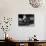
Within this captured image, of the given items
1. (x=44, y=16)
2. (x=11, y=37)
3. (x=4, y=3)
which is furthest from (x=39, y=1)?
(x=11, y=37)

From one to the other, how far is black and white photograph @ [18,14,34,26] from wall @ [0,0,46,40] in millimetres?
96

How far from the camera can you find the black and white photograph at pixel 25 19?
4.10 metres

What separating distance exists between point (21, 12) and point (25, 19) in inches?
10.1

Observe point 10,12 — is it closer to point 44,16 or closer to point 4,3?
point 4,3

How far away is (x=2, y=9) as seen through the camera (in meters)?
4.16

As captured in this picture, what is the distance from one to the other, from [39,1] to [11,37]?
4.76 ft

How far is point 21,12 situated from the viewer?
13.5 feet

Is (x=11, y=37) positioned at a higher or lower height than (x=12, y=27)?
lower

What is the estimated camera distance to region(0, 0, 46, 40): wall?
407 cm

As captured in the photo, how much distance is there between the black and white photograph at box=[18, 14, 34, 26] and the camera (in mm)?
4103

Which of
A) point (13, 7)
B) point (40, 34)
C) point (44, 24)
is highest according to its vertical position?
point (13, 7)

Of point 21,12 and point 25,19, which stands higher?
point 21,12

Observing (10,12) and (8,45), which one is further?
(10,12)

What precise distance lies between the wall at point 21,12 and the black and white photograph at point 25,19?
96 mm
